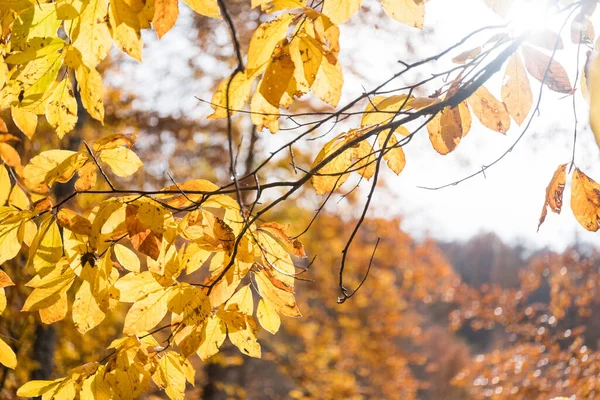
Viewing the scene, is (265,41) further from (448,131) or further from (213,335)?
(213,335)

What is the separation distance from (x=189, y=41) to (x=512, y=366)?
4.23m

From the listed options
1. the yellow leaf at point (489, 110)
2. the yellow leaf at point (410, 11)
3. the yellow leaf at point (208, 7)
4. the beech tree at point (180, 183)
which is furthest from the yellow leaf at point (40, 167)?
the yellow leaf at point (489, 110)

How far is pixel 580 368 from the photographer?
3.82 m

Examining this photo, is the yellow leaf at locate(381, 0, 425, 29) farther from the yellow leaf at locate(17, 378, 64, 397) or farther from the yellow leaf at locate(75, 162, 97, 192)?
the yellow leaf at locate(17, 378, 64, 397)

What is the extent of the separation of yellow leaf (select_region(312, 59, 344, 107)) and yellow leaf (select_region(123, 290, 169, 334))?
1.48ft

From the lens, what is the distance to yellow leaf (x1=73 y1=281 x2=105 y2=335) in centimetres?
95

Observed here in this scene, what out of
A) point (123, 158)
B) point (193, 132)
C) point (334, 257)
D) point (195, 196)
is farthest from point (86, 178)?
point (334, 257)

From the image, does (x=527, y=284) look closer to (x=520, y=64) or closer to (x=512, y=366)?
(x=512, y=366)

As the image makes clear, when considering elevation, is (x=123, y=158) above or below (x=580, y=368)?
below

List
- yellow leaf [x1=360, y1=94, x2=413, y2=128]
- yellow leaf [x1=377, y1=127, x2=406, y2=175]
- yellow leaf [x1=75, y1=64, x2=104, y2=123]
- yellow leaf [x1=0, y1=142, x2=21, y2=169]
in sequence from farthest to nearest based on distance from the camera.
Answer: yellow leaf [x1=0, y1=142, x2=21, y2=169], yellow leaf [x1=377, y1=127, x2=406, y2=175], yellow leaf [x1=360, y1=94, x2=413, y2=128], yellow leaf [x1=75, y1=64, x2=104, y2=123]

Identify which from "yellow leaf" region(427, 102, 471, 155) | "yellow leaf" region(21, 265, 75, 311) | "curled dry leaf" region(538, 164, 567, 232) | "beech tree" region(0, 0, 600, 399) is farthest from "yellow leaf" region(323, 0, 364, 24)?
"yellow leaf" region(21, 265, 75, 311)

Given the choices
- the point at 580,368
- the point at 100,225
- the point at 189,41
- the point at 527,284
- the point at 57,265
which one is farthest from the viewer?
the point at 527,284

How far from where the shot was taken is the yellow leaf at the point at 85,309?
950mm

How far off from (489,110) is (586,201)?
25cm
